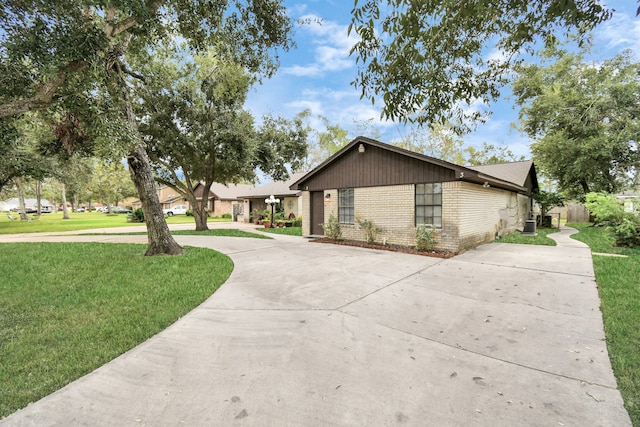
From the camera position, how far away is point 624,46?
16.6 meters

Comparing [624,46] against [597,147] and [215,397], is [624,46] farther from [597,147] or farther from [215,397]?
[215,397]

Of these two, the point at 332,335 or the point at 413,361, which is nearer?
the point at 413,361

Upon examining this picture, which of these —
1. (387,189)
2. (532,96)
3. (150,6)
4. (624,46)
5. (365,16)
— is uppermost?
(624,46)

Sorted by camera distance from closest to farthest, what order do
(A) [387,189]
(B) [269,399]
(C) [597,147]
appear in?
(B) [269,399] < (A) [387,189] < (C) [597,147]

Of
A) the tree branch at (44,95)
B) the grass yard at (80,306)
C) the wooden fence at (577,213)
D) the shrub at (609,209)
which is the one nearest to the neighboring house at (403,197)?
the shrub at (609,209)

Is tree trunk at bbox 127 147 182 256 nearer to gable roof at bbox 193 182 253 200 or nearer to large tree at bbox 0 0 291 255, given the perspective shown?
large tree at bbox 0 0 291 255

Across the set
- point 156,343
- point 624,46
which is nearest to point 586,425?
point 156,343

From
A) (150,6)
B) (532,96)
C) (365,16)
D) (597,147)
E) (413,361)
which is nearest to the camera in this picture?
(413,361)

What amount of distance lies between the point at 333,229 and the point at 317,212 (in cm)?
181

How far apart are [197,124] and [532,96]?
22597 mm

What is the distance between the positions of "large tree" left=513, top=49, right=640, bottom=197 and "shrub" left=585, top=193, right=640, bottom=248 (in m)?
10.1

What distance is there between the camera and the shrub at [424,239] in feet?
28.8

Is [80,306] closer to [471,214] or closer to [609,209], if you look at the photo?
[471,214]

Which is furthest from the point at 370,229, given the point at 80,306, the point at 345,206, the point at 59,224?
the point at 59,224
